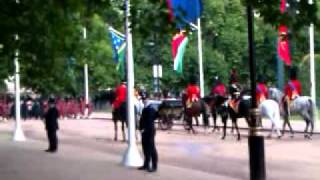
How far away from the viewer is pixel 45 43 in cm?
2038


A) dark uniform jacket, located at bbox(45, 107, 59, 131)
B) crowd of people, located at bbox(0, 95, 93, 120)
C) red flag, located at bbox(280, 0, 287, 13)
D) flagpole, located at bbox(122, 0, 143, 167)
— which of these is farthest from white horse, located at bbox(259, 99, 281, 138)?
crowd of people, located at bbox(0, 95, 93, 120)

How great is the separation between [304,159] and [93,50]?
10695 millimetres

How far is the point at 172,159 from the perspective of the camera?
Result: 2073 cm

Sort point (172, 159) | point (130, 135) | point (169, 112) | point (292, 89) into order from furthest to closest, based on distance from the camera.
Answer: point (169, 112) < point (292, 89) < point (172, 159) < point (130, 135)

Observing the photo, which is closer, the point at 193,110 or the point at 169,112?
the point at 193,110

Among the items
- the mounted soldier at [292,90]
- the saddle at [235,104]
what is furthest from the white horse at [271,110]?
the saddle at [235,104]

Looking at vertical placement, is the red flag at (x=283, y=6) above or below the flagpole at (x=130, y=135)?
above

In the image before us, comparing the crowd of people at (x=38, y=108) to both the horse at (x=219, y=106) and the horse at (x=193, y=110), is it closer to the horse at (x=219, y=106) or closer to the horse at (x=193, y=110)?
the horse at (x=193, y=110)

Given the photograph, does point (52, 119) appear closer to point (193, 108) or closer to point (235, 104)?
point (235, 104)

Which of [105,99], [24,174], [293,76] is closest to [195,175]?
[24,174]

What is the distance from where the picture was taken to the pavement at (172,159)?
16652 millimetres

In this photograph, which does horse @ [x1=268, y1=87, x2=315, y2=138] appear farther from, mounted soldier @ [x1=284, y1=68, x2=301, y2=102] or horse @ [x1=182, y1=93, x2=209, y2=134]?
horse @ [x1=182, y1=93, x2=209, y2=134]

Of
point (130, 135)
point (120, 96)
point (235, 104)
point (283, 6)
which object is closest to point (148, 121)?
point (130, 135)

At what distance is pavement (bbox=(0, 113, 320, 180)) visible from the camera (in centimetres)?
1665
